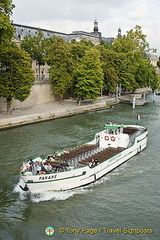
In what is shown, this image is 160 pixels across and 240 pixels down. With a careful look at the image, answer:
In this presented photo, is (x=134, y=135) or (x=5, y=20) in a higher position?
(x=5, y=20)

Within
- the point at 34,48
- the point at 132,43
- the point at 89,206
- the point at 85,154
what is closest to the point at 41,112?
the point at 34,48

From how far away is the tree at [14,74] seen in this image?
44.6 metres

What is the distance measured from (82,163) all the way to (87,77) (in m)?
36.5

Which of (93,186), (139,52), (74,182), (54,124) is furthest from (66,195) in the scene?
(139,52)

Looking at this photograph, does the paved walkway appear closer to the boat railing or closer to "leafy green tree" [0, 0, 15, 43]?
"leafy green tree" [0, 0, 15, 43]

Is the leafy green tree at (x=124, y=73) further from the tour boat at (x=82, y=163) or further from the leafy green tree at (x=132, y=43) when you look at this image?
the tour boat at (x=82, y=163)

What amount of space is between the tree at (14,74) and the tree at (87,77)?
51.4 ft

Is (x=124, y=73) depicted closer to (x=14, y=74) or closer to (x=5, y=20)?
(x=14, y=74)

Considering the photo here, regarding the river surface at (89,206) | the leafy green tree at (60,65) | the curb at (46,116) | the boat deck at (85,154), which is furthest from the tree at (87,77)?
the boat deck at (85,154)

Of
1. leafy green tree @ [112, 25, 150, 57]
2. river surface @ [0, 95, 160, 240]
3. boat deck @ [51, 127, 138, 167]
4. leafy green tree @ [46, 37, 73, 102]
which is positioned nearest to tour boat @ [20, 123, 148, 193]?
boat deck @ [51, 127, 138, 167]

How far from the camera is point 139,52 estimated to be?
94688 millimetres

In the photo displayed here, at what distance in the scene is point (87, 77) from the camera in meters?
59.8

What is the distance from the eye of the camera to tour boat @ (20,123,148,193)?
71.2ft

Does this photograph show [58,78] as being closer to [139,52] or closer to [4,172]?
[4,172]
